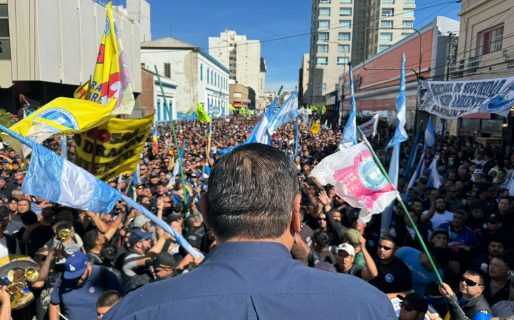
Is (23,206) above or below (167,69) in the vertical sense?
below

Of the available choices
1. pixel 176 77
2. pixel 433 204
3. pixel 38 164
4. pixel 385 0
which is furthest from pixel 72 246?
pixel 385 0

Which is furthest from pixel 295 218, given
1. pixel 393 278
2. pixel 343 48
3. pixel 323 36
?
pixel 323 36

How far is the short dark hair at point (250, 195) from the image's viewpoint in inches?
Answer: 48.4

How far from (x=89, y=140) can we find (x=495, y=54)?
1606cm

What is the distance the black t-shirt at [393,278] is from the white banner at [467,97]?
14.6 feet

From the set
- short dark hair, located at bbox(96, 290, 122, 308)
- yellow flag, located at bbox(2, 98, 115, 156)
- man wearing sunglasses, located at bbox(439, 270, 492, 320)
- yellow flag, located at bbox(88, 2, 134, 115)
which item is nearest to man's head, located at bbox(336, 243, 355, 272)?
man wearing sunglasses, located at bbox(439, 270, 492, 320)

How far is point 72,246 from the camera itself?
4.43 m

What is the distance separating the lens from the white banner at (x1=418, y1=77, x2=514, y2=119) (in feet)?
23.3

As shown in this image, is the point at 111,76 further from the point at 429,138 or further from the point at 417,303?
the point at 429,138

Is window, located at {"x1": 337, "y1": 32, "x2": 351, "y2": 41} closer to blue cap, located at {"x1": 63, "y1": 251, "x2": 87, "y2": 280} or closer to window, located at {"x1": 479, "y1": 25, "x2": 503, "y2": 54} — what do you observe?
window, located at {"x1": 479, "y1": 25, "x2": 503, "y2": 54}

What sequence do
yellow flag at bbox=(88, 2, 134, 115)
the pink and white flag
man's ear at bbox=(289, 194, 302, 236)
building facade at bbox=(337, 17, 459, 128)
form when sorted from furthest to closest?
building facade at bbox=(337, 17, 459, 128)
yellow flag at bbox=(88, 2, 134, 115)
the pink and white flag
man's ear at bbox=(289, 194, 302, 236)

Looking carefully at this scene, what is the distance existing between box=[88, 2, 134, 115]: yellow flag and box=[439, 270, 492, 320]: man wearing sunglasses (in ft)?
15.3

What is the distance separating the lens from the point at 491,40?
16.3 metres

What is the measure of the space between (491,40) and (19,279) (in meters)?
18.8
